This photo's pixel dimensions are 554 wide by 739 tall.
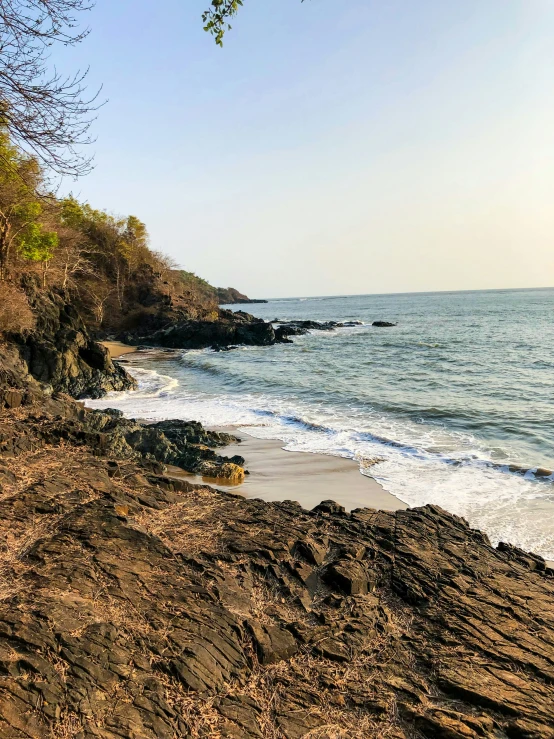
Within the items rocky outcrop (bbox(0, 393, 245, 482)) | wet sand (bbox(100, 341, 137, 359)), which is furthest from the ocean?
wet sand (bbox(100, 341, 137, 359))

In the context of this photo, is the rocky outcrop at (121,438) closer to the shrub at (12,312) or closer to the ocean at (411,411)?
the ocean at (411,411)

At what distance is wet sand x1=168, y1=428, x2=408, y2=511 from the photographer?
973 cm

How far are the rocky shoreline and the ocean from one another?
342 cm

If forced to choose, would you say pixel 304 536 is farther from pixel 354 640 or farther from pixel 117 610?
pixel 117 610

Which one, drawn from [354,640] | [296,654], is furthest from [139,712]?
[354,640]

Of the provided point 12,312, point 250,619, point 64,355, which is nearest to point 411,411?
point 250,619

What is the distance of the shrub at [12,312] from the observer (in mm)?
16734

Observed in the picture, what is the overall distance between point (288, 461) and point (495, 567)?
6.91 metres

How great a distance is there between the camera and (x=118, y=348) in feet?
141

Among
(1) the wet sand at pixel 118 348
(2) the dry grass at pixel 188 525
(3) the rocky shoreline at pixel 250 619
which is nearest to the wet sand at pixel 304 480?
(3) the rocky shoreline at pixel 250 619

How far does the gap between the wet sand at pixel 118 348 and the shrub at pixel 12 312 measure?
20.7m

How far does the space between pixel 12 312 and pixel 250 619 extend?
16.6 meters

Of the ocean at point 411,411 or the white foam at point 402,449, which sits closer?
the white foam at point 402,449

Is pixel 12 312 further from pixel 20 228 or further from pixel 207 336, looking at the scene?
pixel 207 336
